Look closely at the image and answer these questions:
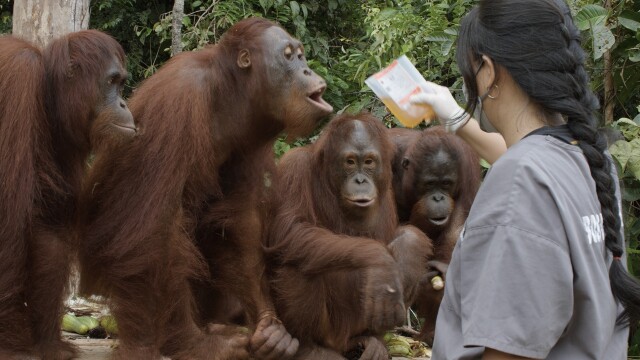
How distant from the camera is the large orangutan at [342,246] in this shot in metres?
3.94

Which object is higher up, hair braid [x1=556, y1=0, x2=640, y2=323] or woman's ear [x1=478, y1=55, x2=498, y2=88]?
woman's ear [x1=478, y1=55, x2=498, y2=88]

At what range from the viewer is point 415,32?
688 centimetres

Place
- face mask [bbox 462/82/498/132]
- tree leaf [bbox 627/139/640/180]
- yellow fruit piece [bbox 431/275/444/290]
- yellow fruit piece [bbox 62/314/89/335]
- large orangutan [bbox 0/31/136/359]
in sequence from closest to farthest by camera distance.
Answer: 1. face mask [bbox 462/82/498/132]
2. large orangutan [bbox 0/31/136/359]
3. yellow fruit piece [bbox 62/314/89/335]
4. yellow fruit piece [bbox 431/275/444/290]
5. tree leaf [bbox 627/139/640/180]

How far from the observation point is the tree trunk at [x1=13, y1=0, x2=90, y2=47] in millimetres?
5055

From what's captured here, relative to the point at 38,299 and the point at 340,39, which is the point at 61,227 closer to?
the point at 38,299

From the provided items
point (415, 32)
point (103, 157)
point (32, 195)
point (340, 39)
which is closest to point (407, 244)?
point (103, 157)

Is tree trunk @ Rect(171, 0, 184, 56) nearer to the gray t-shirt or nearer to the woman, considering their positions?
the woman

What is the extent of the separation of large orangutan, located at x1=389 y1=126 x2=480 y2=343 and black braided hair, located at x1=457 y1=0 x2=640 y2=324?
2396mm

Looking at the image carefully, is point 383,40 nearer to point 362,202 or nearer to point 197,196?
point 362,202

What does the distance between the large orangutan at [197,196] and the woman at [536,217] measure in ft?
5.16

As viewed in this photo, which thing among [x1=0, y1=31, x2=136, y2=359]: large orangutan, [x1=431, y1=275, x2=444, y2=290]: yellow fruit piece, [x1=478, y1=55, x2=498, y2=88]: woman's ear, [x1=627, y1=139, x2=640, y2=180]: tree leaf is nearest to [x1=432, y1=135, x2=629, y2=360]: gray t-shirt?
[x1=478, y1=55, x2=498, y2=88]: woman's ear

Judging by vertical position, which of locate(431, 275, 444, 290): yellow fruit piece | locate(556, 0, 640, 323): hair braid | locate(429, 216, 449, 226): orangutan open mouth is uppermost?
locate(556, 0, 640, 323): hair braid

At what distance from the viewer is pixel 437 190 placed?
4797 millimetres

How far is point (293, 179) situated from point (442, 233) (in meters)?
0.99
